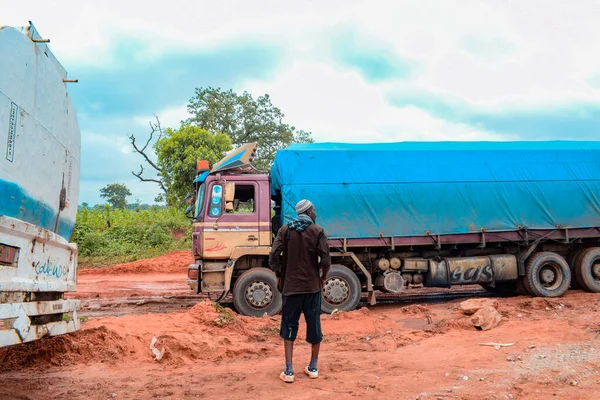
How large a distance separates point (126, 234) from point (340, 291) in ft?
51.4

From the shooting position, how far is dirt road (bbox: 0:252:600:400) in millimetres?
4395

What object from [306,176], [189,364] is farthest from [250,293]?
[189,364]

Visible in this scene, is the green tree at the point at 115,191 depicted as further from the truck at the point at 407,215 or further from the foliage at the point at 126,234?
the truck at the point at 407,215

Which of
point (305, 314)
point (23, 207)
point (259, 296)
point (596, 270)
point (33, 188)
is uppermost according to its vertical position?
point (33, 188)

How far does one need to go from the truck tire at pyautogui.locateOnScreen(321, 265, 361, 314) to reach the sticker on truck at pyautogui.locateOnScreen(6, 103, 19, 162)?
20.2 feet

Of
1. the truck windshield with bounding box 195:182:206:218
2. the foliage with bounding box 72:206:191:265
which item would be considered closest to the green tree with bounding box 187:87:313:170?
the foliage with bounding box 72:206:191:265

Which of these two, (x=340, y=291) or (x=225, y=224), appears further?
(x=340, y=291)

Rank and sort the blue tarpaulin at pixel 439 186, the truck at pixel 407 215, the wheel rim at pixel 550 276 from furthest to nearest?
the wheel rim at pixel 550 276, the blue tarpaulin at pixel 439 186, the truck at pixel 407 215

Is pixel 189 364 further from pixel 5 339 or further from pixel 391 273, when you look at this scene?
pixel 391 273

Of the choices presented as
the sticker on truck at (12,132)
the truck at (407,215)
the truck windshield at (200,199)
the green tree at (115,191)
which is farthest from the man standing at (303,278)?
the green tree at (115,191)

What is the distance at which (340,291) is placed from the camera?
351 inches

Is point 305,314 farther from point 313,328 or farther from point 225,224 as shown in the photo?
point 225,224

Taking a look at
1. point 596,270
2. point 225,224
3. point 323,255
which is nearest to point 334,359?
point 323,255

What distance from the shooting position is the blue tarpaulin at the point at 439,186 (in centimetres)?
904
